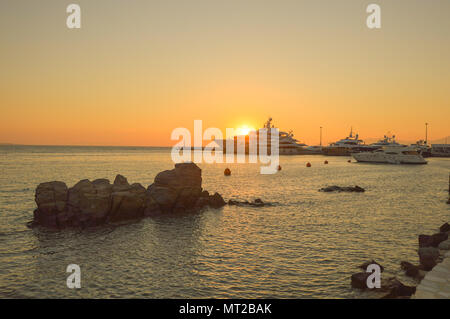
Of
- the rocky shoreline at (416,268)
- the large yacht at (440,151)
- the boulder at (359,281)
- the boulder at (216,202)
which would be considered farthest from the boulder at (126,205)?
the large yacht at (440,151)

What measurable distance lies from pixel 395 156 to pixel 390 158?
159 cm

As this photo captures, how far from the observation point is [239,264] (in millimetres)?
13898

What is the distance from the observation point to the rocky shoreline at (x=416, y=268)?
405 inches

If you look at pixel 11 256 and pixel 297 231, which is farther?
pixel 297 231

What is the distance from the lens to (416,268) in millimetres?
12500

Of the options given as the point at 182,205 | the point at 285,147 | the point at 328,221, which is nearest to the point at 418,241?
the point at 328,221

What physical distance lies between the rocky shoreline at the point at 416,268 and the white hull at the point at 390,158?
3599 inches

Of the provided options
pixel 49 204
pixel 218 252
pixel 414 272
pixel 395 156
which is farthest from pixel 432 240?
pixel 395 156

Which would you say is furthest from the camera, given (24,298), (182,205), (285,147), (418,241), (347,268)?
(285,147)

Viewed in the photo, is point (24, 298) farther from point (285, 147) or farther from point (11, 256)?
point (285, 147)

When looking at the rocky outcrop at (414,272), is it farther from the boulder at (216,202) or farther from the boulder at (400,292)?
the boulder at (216,202)

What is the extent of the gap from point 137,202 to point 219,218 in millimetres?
6621

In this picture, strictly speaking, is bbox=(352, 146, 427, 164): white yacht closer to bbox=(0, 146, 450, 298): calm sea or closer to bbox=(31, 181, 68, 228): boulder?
bbox=(0, 146, 450, 298): calm sea

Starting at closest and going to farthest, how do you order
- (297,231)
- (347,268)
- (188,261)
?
1. (347,268)
2. (188,261)
3. (297,231)
